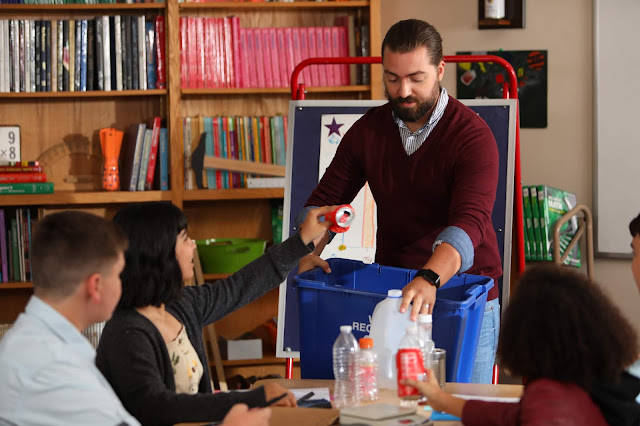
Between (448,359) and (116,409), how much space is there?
793 millimetres

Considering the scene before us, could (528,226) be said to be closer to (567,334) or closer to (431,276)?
(431,276)

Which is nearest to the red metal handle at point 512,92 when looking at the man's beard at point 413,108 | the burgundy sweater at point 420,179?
the burgundy sweater at point 420,179

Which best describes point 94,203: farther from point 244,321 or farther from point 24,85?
point 244,321

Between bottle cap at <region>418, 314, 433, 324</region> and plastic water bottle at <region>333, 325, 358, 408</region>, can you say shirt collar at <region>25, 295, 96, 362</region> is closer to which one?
plastic water bottle at <region>333, 325, 358, 408</region>

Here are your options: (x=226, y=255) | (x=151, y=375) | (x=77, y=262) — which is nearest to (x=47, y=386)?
(x=77, y=262)

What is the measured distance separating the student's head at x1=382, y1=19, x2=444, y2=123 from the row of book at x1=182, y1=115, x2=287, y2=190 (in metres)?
1.78

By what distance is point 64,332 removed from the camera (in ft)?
4.43

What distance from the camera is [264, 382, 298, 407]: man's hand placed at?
157cm

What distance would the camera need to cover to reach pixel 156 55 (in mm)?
3838

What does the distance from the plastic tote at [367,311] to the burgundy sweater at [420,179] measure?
0.14 meters

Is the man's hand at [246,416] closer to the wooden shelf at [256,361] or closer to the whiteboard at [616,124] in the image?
the wooden shelf at [256,361]

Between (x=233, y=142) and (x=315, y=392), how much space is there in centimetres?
231

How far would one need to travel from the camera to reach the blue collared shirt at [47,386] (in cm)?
129

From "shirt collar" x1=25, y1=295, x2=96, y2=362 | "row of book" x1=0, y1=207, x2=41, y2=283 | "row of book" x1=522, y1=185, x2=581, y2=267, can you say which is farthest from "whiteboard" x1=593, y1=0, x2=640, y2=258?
"shirt collar" x1=25, y1=295, x2=96, y2=362
